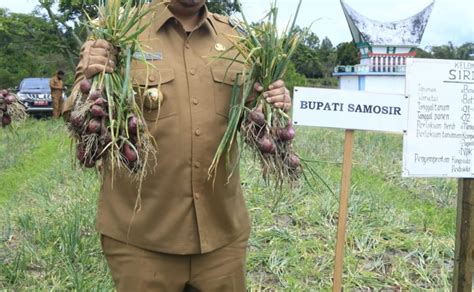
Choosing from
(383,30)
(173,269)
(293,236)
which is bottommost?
(293,236)

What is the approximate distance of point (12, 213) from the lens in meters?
5.13

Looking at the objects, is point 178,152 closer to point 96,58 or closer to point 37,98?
point 96,58

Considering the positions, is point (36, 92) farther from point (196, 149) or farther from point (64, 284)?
point (196, 149)

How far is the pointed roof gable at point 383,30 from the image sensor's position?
20297 mm

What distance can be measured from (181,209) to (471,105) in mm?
1550

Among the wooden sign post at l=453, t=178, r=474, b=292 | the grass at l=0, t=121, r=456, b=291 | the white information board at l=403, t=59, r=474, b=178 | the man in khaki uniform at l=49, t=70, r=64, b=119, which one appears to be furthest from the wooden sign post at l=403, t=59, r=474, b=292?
the man in khaki uniform at l=49, t=70, r=64, b=119

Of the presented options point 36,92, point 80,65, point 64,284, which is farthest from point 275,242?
point 36,92

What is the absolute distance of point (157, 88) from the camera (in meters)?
2.14

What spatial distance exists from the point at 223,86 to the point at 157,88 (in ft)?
0.86

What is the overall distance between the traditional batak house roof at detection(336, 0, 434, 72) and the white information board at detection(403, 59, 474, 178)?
702 inches

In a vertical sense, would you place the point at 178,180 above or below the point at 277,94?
below

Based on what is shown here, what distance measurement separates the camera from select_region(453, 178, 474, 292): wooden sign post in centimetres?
301

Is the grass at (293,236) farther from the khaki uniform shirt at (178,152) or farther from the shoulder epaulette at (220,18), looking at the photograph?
the shoulder epaulette at (220,18)

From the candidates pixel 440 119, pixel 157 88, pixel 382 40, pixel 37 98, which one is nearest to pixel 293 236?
pixel 440 119
